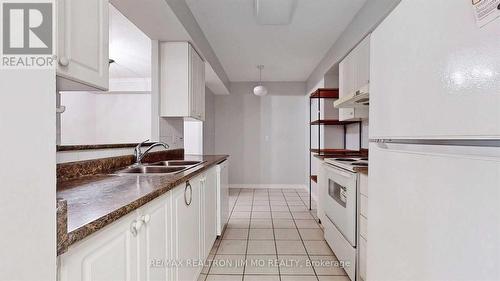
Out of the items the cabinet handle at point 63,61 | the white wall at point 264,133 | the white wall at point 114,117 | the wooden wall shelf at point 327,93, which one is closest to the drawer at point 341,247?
the wooden wall shelf at point 327,93

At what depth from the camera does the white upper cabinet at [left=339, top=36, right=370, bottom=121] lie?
7.78ft

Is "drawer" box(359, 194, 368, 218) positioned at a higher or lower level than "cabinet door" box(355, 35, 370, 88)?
lower

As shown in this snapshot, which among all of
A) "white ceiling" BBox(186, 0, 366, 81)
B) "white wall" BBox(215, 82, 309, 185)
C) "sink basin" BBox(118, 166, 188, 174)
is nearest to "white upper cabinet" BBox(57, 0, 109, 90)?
"sink basin" BBox(118, 166, 188, 174)

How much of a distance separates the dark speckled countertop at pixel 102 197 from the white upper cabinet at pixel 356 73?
1785 mm

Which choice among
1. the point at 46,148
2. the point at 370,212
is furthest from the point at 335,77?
the point at 46,148

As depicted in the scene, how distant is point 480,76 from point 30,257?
3.50ft

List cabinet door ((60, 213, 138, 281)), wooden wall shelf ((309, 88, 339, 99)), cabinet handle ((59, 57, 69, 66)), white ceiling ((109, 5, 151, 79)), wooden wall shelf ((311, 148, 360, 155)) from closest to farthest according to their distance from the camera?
cabinet door ((60, 213, 138, 281)), cabinet handle ((59, 57, 69, 66)), white ceiling ((109, 5, 151, 79)), wooden wall shelf ((311, 148, 360, 155)), wooden wall shelf ((309, 88, 339, 99))

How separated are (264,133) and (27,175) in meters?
5.27

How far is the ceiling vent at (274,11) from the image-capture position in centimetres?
227

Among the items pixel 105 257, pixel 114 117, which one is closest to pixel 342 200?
pixel 105 257

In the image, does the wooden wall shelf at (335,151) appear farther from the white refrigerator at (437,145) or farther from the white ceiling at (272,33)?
the white refrigerator at (437,145)

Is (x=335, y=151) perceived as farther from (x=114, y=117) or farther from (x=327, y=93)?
(x=114, y=117)

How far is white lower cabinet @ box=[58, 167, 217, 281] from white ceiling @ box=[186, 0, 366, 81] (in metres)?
1.71

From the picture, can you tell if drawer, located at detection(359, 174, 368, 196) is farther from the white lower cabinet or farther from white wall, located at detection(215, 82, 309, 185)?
white wall, located at detection(215, 82, 309, 185)
